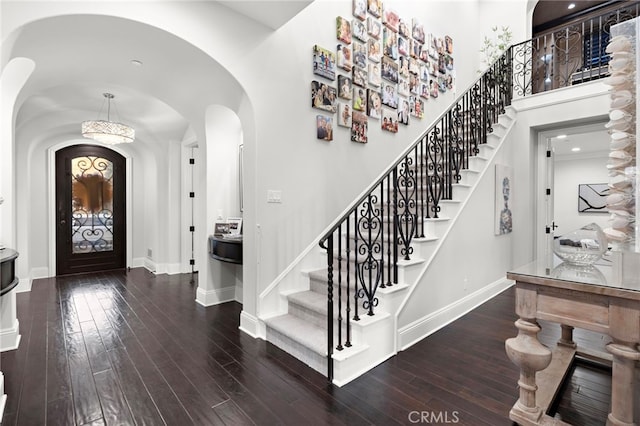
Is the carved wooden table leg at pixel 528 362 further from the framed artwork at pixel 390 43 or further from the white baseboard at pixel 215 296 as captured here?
the framed artwork at pixel 390 43

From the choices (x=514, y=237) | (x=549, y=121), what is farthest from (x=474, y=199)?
(x=549, y=121)

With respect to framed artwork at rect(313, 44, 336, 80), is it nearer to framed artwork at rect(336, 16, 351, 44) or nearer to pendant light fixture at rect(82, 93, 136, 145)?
framed artwork at rect(336, 16, 351, 44)

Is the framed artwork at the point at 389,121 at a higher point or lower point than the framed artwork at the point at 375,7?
lower

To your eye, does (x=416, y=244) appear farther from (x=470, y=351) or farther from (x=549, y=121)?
(x=549, y=121)

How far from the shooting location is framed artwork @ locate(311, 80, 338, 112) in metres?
3.57

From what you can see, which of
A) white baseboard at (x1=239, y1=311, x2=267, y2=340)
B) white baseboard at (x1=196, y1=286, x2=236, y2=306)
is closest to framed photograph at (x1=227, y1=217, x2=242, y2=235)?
white baseboard at (x1=196, y1=286, x2=236, y2=306)

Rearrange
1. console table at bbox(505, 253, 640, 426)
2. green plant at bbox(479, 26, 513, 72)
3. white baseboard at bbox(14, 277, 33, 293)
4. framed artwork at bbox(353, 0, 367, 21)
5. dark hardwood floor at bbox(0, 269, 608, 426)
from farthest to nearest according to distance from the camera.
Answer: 1. green plant at bbox(479, 26, 513, 72)
2. white baseboard at bbox(14, 277, 33, 293)
3. framed artwork at bbox(353, 0, 367, 21)
4. dark hardwood floor at bbox(0, 269, 608, 426)
5. console table at bbox(505, 253, 640, 426)

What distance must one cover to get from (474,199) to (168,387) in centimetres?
355

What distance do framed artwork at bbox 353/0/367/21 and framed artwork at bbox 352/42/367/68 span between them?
1.21 feet

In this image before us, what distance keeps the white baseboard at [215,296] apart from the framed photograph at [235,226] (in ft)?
2.55

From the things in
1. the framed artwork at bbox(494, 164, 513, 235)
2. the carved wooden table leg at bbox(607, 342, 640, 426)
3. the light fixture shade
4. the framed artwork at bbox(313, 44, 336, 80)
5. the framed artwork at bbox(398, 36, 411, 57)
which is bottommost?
the carved wooden table leg at bbox(607, 342, 640, 426)

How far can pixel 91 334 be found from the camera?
3.12 m

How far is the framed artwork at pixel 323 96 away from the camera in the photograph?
3.57 metres

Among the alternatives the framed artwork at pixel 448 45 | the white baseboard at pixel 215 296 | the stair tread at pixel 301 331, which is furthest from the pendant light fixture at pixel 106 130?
the framed artwork at pixel 448 45
